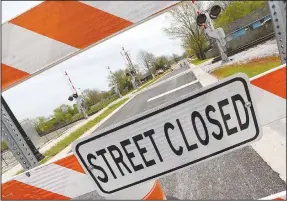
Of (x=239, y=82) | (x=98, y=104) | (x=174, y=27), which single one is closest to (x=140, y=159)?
(x=239, y=82)

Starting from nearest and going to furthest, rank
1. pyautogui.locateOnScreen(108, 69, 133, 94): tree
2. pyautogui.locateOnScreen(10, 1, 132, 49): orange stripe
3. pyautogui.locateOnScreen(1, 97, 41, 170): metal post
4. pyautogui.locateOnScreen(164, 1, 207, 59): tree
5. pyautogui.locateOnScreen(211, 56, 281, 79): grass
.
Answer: pyautogui.locateOnScreen(10, 1, 132, 49): orange stripe, pyautogui.locateOnScreen(1, 97, 41, 170): metal post, pyautogui.locateOnScreen(211, 56, 281, 79): grass, pyautogui.locateOnScreen(164, 1, 207, 59): tree, pyautogui.locateOnScreen(108, 69, 133, 94): tree

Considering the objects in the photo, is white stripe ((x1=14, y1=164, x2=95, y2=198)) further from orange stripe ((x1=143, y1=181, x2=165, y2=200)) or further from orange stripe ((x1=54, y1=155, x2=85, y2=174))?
orange stripe ((x1=143, y1=181, x2=165, y2=200))

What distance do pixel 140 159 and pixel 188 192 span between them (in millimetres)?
2066

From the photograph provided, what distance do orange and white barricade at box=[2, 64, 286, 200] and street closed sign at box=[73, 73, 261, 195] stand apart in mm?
91

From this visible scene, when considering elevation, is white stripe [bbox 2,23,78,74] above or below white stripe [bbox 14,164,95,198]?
above

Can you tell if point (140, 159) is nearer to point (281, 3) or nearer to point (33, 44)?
point (33, 44)

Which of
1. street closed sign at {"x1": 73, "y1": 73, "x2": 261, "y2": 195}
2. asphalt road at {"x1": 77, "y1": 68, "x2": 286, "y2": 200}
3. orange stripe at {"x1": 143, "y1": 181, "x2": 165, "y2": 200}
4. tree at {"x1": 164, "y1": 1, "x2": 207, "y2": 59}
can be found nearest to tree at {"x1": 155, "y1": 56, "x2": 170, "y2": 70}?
tree at {"x1": 164, "y1": 1, "x2": 207, "y2": 59}

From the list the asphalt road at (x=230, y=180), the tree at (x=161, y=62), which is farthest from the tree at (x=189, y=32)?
the tree at (x=161, y=62)

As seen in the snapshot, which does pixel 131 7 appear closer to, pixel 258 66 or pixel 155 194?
pixel 155 194

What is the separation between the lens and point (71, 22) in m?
1.08

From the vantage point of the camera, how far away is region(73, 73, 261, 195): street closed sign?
1.21 m

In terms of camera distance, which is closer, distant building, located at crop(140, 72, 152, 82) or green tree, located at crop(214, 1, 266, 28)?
green tree, located at crop(214, 1, 266, 28)

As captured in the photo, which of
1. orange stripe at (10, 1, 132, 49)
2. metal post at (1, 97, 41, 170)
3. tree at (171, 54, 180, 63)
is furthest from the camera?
tree at (171, 54, 180, 63)

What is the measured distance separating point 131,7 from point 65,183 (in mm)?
956
